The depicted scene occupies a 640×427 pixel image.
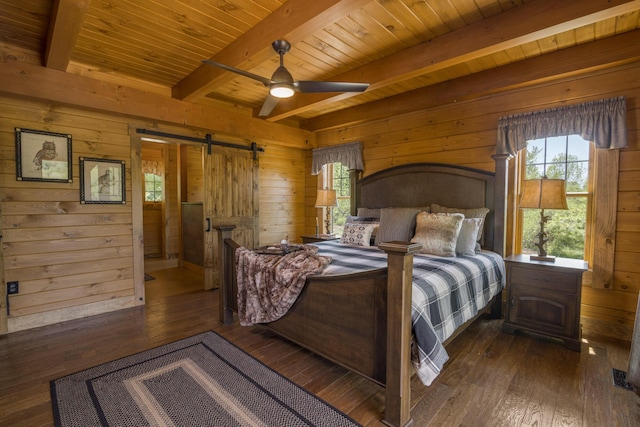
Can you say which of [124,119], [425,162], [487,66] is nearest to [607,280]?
[425,162]

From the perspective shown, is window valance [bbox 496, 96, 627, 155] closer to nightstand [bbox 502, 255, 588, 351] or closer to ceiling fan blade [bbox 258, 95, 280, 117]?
nightstand [bbox 502, 255, 588, 351]

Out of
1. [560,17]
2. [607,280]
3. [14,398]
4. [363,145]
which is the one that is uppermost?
[560,17]

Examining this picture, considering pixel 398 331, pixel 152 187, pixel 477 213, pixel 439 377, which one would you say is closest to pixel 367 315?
pixel 398 331

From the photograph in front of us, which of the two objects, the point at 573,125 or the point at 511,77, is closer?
the point at 573,125

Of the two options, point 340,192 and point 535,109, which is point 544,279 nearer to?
point 535,109

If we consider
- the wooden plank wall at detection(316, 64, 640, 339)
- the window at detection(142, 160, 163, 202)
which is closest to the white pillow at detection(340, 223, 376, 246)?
the wooden plank wall at detection(316, 64, 640, 339)

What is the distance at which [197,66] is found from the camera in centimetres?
316

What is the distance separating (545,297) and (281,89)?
9.36 ft

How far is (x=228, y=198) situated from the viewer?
443cm

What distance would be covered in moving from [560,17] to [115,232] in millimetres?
4508

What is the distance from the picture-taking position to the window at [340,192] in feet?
16.4

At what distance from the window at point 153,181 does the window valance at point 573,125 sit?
597cm

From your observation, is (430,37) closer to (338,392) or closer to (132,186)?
(338,392)

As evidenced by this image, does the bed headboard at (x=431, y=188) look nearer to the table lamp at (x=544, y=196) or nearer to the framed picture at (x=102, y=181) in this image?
the table lamp at (x=544, y=196)
